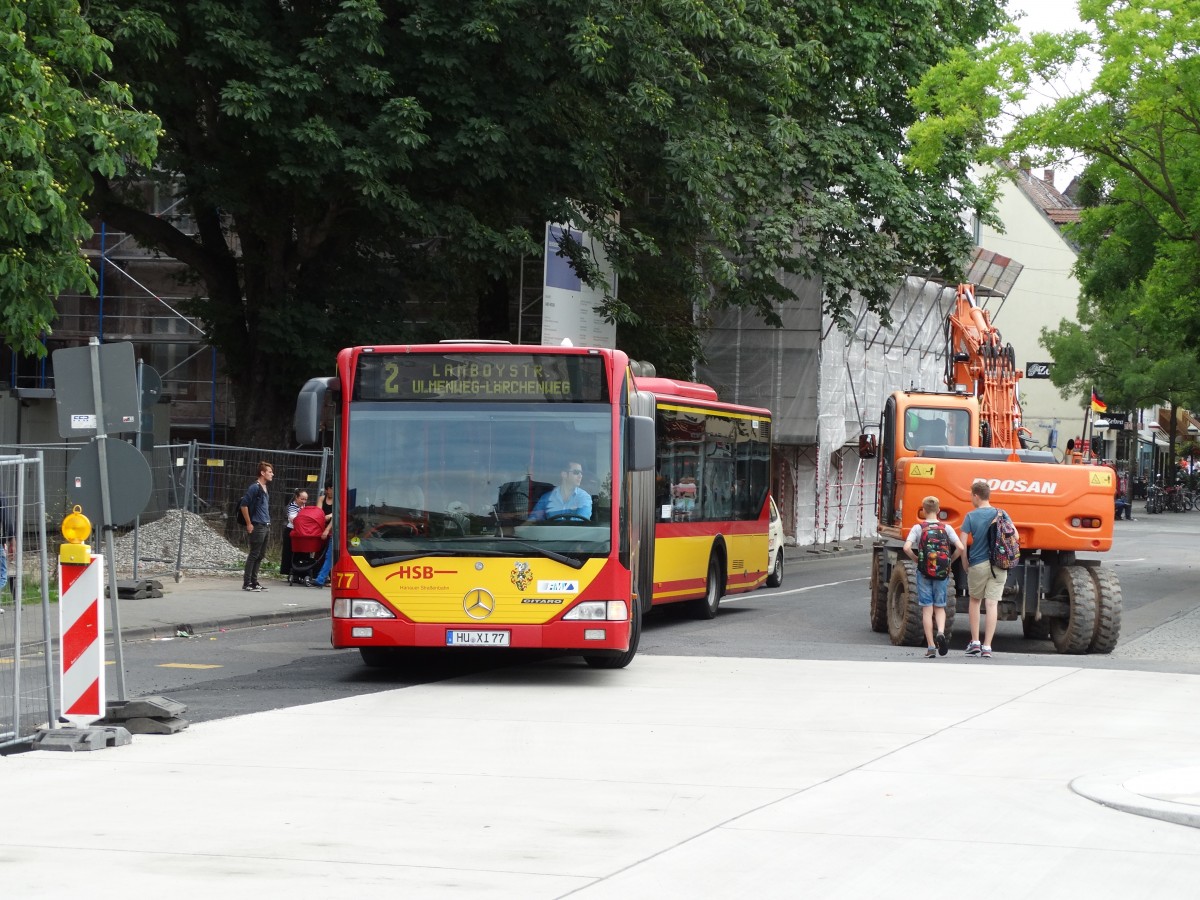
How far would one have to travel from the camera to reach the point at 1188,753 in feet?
34.6

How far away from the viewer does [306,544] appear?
81.6 feet

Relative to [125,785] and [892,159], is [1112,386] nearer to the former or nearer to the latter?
[892,159]

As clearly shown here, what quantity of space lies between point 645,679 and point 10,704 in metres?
5.75

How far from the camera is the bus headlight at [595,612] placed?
44.2 ft

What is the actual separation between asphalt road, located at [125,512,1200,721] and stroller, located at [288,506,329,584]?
4.11 m

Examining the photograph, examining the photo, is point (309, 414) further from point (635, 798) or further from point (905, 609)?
point (905, 609)

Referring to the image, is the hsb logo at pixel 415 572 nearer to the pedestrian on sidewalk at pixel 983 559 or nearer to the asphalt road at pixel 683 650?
the asphalt road at pixel 683 650

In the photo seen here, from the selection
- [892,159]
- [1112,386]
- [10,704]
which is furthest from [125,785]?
[1112,386]

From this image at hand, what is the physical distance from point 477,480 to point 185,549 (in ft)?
46.0

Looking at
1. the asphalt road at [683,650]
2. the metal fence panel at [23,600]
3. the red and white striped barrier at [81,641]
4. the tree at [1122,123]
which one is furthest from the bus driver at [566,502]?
the tree at [1122,123]

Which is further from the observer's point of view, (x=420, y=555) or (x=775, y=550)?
(x=775, y=550)

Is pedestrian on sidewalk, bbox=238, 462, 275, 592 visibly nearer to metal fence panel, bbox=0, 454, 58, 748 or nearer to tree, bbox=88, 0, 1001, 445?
tree, bbox=88, 0, 1001, 445

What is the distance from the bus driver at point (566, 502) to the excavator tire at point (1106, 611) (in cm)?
658

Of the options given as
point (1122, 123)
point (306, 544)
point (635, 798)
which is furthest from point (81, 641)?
point (1122, 123)
